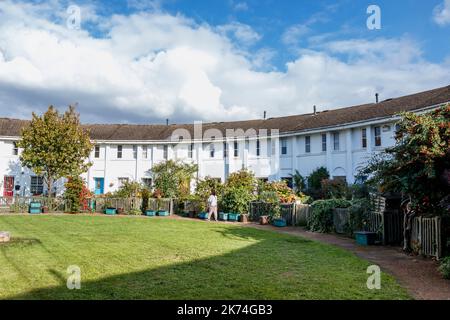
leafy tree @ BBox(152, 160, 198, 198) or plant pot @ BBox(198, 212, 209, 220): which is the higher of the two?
leafy tree @ BBox(152, 160, 198, 198)

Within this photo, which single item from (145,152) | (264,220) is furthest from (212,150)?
(264,220)

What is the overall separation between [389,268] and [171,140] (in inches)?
1104

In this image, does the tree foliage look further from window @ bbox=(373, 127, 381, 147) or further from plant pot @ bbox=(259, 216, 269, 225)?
window @ bbox=(373, 127, 381, 147)

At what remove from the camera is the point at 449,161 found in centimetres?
854

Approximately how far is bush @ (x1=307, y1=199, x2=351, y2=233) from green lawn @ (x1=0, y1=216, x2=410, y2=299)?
3149 millimetres

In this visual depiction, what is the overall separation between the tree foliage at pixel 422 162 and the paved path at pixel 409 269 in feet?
4.82

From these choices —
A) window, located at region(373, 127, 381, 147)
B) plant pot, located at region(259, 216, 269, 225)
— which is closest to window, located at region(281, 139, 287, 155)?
window, located at region(373, 127, 381, 147)

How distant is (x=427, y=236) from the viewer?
932cm

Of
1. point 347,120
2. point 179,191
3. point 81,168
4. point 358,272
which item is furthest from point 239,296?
point 81,168

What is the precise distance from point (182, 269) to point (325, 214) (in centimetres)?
903

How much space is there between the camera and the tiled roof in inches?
968

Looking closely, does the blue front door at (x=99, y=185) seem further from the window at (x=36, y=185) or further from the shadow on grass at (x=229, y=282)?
the shadow on grass at (x=229, y=282)

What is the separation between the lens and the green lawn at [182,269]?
19.5 ft

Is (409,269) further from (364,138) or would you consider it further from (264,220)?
(364,138)
